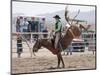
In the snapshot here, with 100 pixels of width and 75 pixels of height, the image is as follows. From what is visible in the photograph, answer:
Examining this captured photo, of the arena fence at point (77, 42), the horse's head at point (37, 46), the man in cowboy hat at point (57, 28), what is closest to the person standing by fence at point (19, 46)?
the arena fence at point (77, 42)

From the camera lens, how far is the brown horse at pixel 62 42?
242 centimetres

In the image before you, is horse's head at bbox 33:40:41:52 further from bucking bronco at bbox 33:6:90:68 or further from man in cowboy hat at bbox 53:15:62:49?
man in cowboy hat at bbox 53:15:62:49

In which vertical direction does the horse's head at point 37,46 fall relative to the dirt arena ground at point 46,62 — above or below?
above

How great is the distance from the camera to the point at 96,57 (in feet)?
8.77

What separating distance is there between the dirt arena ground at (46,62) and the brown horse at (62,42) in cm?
4

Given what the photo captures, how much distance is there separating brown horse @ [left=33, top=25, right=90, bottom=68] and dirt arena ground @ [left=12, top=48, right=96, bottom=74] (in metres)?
0.04

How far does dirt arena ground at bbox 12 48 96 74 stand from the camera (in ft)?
7.66

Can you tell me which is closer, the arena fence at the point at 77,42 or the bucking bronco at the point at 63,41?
the arena fence at the point at 77,42

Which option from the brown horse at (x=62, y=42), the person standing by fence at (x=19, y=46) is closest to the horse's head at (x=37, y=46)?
the brown horse at (x=62, y=42)

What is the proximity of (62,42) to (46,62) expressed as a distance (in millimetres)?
291

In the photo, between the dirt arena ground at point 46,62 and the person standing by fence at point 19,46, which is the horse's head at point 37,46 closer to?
the dirt arena ground at point 46,62

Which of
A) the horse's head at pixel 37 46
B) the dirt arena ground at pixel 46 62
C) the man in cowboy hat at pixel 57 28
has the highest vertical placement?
the man in cowboy hat at pixel 57 28

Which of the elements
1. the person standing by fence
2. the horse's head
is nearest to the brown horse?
the horse's head

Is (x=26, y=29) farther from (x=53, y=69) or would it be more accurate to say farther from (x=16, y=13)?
(x=53, y=69)
